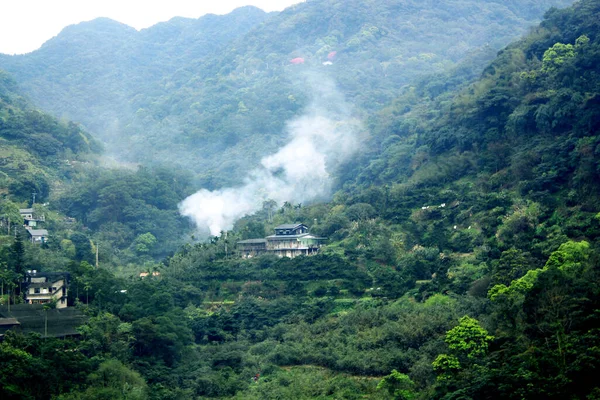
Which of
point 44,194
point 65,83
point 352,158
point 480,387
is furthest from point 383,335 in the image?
point 65,83

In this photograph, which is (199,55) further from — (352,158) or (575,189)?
(575,189)

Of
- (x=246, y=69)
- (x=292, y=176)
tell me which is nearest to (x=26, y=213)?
(x=292, y=176)

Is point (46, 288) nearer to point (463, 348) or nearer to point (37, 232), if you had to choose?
point (37, 232)

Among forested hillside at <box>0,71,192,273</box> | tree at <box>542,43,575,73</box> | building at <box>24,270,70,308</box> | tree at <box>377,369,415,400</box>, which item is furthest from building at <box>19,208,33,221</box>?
tree at <box>542,43,575,73</box>

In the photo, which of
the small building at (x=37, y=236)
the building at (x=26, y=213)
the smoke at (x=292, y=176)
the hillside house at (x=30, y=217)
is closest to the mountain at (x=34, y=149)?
the hillside house at (x=30, y=217)

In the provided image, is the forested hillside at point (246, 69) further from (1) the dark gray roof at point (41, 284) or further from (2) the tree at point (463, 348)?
(2) the tree at point (463, 348)

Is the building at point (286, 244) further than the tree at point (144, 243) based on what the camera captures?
No

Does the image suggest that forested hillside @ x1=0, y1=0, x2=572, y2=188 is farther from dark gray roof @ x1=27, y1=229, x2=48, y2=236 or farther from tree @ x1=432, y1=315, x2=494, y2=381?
tree @ x1=432, y1=315, x2=494, y2=381
